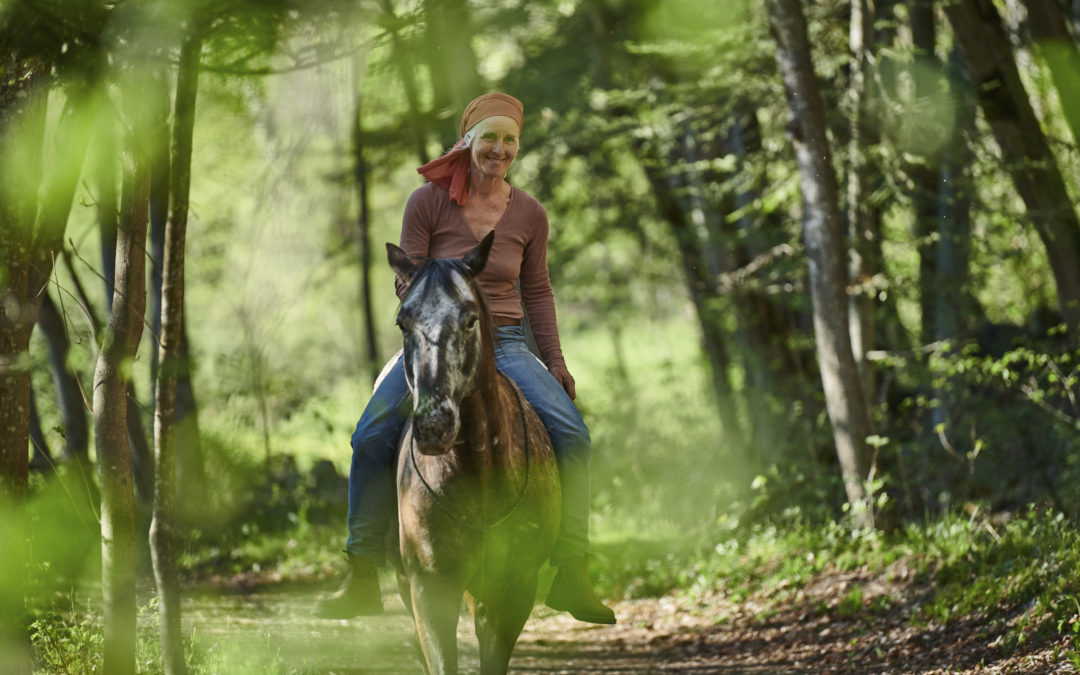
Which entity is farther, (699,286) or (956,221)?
(699,286)

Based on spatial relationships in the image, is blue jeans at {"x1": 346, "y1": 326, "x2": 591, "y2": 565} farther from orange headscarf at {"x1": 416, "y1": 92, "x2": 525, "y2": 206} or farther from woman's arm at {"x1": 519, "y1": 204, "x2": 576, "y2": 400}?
orange headscarf at {"x1": 416, "y1": 92, "x2": 525, "y2": 206}

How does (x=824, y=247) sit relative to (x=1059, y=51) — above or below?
below

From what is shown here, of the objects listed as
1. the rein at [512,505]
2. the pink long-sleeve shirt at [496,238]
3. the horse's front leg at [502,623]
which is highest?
the pink long-sleeve shirt at [496,238]

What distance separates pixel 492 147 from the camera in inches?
220

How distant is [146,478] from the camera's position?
11.8 metres

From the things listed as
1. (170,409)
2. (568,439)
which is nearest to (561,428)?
(568,439)

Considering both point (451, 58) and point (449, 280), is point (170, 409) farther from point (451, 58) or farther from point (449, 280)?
point (451, 58)

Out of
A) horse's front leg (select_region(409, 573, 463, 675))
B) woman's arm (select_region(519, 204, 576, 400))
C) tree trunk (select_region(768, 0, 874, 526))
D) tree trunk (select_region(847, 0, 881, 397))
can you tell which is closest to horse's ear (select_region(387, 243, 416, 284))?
woman's arm (select_region(519, 204, 576, 400))

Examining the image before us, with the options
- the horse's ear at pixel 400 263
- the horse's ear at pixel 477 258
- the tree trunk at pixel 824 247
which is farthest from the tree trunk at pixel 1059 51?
the horse's ear at pixel 400 263

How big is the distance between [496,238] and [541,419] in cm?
100

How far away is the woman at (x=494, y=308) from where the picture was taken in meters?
5.55

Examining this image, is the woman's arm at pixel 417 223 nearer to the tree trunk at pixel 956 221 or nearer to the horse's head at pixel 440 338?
the horse's head at pixel 440 338

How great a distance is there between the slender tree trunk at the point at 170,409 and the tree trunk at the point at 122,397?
0.27m

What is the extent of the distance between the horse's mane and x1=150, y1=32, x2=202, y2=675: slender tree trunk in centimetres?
206
